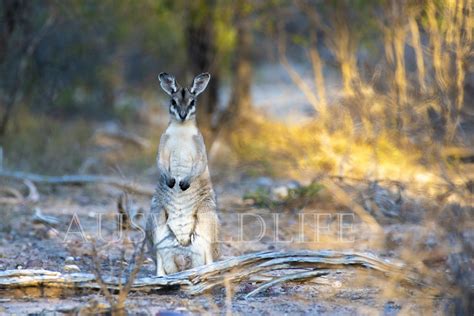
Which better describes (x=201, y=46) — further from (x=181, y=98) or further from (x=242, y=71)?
(x=181, y=98)

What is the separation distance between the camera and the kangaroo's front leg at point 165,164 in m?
7.02

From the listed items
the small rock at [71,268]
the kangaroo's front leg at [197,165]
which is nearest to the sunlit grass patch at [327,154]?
the kangaroo's front leg at [197,165]

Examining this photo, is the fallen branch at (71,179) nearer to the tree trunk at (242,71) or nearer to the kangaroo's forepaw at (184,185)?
the kangaroo's forepaw at (184,185)

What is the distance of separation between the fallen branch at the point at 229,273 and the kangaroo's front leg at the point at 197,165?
79 cm

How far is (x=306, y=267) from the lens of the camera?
6.60 metres

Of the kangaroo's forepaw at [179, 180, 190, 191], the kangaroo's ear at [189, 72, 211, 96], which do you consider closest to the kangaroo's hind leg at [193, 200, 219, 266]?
the kangaroo's forepaw at [179, 180, 190, 191]

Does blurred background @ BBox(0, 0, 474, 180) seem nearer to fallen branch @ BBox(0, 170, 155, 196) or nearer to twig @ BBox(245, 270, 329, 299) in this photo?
fallen branch @ BBox(0, 170, 155, 196)

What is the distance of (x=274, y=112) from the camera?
653 inches

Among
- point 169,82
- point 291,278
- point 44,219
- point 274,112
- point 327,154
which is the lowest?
point 291,278

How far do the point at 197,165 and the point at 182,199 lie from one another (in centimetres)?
30

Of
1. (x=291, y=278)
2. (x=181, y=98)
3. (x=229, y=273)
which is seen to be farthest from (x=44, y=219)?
(x=291, y=278)

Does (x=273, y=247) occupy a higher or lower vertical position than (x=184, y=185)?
lower

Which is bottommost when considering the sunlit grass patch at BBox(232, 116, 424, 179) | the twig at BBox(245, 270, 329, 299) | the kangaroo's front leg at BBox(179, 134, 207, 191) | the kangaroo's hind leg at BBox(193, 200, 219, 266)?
the twig at BBox(245, 270, 329, 299)

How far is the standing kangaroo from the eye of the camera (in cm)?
695
